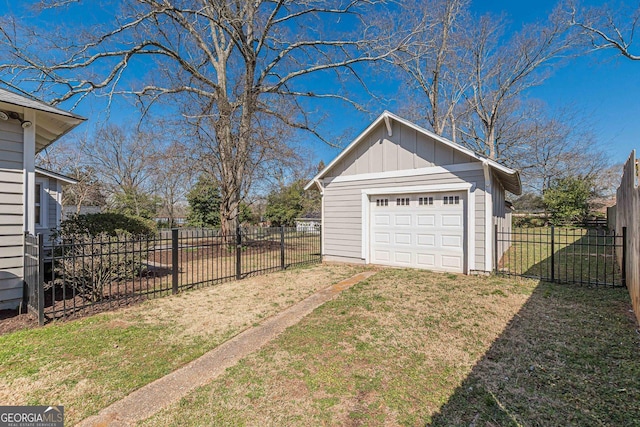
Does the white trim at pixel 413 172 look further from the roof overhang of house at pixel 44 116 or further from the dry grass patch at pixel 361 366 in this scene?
the roof overhang of house at pixel 44 116

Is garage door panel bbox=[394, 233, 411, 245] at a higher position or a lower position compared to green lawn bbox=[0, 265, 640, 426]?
higher

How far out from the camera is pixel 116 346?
3.73 meters

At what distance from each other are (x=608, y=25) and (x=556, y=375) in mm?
19167

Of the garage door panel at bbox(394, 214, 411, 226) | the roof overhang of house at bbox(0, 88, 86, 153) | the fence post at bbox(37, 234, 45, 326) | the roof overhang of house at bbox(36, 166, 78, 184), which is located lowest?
the fence post at bbox(37, 234, 45, 326)

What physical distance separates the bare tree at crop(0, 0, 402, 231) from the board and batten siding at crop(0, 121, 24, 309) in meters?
6.83

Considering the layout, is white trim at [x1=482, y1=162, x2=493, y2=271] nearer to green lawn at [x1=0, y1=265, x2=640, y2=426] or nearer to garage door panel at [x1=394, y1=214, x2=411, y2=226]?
green lawn at [x1=0, y1=265, x2=640, y2=426]

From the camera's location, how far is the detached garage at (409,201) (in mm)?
7293

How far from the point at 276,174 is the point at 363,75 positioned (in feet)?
21.8

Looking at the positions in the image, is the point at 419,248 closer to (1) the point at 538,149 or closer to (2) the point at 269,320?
(2) the point at 269,320

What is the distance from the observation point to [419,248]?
8.34 m

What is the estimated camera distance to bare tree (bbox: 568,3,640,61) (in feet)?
43.1

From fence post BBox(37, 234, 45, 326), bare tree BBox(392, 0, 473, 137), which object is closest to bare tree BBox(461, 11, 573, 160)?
bare tree BBox(392, 0, 473, 137)

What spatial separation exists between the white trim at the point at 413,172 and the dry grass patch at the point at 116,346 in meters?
4.57

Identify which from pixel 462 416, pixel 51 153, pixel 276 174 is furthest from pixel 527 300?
pixel 51 153
